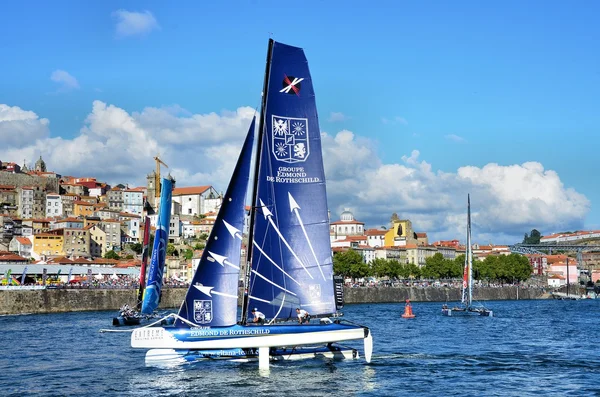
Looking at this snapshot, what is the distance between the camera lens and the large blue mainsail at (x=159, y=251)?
53.2 meters

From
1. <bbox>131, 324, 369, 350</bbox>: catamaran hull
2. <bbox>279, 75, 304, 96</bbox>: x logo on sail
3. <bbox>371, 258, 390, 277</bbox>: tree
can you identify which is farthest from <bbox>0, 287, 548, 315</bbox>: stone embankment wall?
<bbox>279, 75, 304, 96</bbox>: x logo on sail

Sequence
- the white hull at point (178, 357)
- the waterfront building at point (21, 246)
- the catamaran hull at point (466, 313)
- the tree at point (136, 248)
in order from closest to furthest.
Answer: the white hull at point (178, 357) → the catamaran hull at point (466, 313) → the waterfront building at point (21, 246) → the tree at point (136, 248)

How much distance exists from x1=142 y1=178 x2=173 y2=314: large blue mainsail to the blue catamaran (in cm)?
2182

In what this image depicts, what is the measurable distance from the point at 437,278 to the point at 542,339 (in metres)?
116

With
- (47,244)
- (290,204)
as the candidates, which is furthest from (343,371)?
(47,244)

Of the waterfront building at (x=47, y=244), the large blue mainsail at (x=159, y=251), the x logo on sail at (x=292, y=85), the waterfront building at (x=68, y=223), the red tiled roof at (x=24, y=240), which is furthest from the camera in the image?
the waterfront building at (x=68, y=223)

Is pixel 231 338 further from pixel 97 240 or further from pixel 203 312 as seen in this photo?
pixel 97 240

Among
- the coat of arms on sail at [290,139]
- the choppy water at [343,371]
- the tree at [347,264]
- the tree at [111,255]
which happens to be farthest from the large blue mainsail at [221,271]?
the tree at [111,255]

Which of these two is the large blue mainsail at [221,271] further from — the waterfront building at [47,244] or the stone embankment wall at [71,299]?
the waterfront building at [47,244]

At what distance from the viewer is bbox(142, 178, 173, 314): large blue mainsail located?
53219 mm

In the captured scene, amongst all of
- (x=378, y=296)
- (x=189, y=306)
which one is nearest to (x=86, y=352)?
(x=189, y=306)

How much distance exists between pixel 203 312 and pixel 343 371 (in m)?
6.07

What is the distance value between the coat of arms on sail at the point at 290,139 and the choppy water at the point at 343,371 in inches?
326

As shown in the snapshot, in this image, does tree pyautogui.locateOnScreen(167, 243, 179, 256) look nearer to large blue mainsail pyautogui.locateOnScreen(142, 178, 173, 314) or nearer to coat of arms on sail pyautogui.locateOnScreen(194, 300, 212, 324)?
large blue mainsail pyautogui.locateOnScreen(142, 178, 173, 314)
